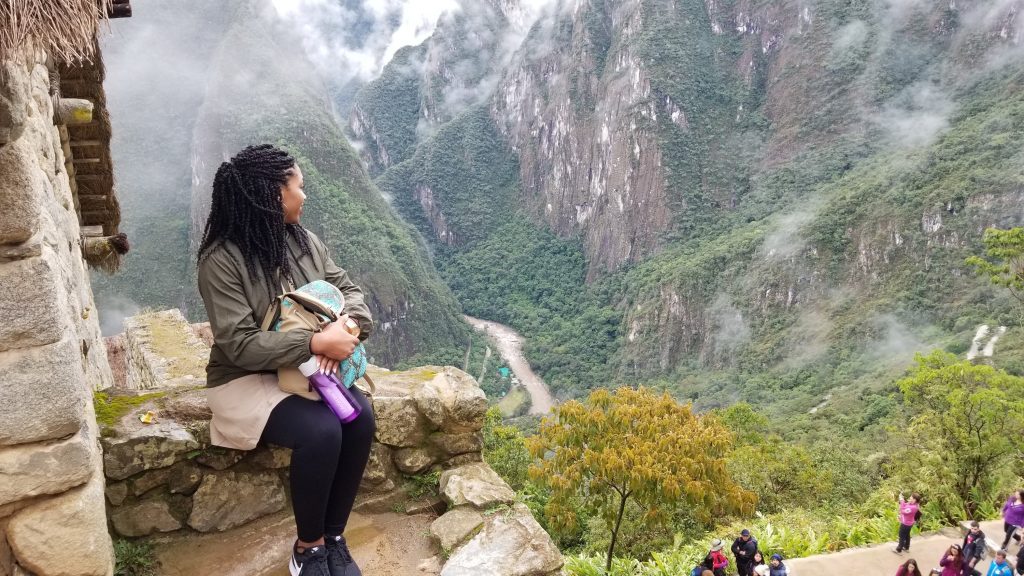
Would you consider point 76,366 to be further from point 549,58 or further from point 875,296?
point 549,58

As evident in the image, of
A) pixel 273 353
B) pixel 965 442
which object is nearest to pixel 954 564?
pixel 965 442

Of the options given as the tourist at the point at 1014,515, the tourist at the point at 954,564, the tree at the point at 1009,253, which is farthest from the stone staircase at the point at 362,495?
the tree at the point at 1009,253

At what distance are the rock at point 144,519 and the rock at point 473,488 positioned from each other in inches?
54.6

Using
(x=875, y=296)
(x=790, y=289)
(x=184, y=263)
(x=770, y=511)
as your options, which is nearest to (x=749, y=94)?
(x=790, y=289)

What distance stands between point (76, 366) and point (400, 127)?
16915 centimetres

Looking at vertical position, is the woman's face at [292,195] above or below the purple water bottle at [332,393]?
above

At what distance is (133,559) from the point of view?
113 inches

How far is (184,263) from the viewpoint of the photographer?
7175 cm

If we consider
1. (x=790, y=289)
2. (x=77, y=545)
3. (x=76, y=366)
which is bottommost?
(x=790, y=289)

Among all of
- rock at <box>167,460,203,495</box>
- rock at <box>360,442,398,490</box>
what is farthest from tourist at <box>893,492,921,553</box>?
rock at <box>167,460,203,495</box>

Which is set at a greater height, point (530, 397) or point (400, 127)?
point (400, 127)

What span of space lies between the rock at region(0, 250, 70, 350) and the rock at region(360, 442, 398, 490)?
Answer: 6.26ft

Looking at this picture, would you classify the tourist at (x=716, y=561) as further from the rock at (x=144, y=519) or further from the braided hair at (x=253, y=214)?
the braided hair at (x=253, y=214)

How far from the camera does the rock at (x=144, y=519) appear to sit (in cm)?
299
